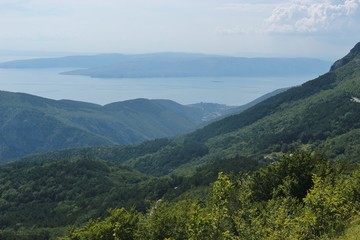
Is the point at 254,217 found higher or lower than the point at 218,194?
lower

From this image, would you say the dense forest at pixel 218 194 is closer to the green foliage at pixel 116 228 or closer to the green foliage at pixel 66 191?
the green foliage at pixel 116 228

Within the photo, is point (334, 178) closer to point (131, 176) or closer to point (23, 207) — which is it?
point (23, 207)

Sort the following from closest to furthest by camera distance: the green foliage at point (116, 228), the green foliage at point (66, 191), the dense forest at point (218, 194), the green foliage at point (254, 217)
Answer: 1. the green foliage at point (254, 217)
2. the dense forest at point (218, 194)
3. the green foliage at point (116, 228)
4. the green foliage at point (66, 191)

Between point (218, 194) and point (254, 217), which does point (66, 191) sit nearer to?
point (218, 194)

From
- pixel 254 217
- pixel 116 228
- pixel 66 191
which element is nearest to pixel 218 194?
pixel 254 217

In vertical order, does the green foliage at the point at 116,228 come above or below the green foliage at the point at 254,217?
below

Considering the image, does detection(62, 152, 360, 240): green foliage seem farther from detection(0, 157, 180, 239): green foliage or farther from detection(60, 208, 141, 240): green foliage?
detection(0, 157, 180, 239): green foliage

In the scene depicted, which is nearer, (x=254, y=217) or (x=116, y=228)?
(x=254, y=217)

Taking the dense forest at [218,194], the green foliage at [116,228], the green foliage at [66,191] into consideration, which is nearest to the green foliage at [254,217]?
the dense forest at [218,194]

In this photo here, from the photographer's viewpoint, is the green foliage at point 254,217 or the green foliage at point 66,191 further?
the green foliage at point 66,191

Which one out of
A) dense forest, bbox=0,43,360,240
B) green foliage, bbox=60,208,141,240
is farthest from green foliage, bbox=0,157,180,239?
green foliage, bbox=60,208,141,240
